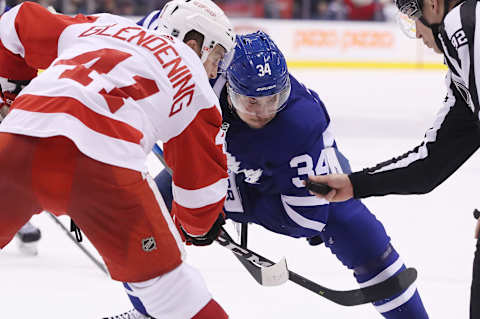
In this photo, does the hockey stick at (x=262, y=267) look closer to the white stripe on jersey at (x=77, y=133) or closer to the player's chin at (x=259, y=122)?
the player's chin at (x=259, y=122)

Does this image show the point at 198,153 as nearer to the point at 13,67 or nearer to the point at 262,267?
the point at 13,67

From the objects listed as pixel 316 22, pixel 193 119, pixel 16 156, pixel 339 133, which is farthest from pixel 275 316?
pixel 316 22

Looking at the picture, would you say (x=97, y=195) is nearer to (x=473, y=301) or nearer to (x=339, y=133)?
(x=473, y=301)

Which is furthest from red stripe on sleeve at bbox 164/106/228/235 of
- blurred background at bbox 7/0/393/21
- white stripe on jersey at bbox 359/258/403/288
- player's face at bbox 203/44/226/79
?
blurred background at bbox 7/0/393/21

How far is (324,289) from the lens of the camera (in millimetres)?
2418

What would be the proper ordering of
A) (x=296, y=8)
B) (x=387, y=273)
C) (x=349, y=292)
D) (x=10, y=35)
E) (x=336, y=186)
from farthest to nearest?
(x=296, y=8), (x=349, y=292), (x=387, y=273), (x=336, y=186), (x=10, y=35)

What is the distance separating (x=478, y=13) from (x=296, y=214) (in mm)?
970

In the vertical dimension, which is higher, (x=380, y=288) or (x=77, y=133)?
(x=77, y=133)

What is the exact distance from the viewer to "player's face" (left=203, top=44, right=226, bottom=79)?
2.01 meters

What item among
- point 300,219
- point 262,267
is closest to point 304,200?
point 300,219

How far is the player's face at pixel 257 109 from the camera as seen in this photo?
2.16 m

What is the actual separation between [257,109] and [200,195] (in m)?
0.50

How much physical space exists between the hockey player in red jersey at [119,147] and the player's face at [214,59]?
302mm

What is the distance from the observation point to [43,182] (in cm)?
151
